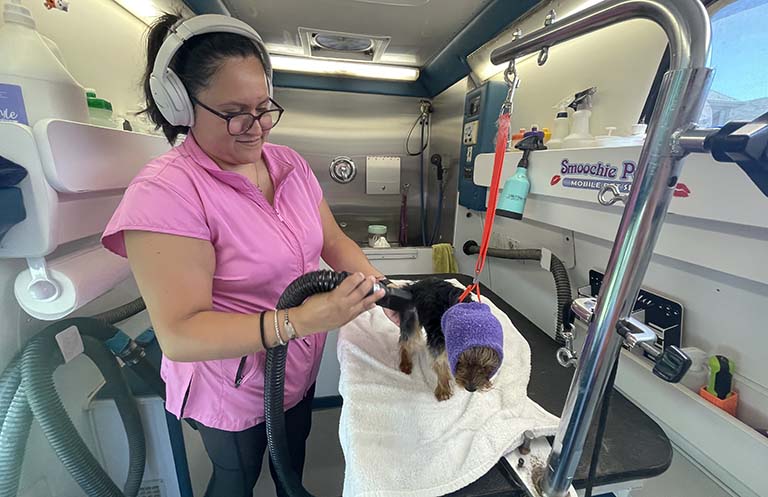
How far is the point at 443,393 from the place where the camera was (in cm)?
78

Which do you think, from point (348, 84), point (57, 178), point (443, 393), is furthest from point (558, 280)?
point (348, 84)

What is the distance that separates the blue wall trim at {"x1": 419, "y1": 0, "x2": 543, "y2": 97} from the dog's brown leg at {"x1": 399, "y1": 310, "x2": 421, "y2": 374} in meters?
1.21

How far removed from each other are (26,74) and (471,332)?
1095mm

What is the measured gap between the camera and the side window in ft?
2.47

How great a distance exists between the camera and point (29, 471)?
0.86 m

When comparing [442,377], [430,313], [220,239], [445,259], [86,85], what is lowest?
[445,259]

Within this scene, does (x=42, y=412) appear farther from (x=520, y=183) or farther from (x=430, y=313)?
(x=520, y=183)

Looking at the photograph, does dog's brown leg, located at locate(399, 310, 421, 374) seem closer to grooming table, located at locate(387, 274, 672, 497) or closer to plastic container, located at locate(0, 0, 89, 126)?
grooming table, located at locate(387, 274, 672, 497)

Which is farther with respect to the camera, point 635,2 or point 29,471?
point 29,471

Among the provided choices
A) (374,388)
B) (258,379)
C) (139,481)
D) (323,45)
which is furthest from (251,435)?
(323,45)

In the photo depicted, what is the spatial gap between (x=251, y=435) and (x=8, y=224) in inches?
28.5

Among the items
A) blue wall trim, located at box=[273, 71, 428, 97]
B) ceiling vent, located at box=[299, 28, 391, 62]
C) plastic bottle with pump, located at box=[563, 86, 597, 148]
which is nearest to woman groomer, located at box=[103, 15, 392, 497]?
plastic bottle with pump, located at box=[563, 86, 597, 148]

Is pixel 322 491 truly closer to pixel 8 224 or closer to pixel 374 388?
pixel 374 388

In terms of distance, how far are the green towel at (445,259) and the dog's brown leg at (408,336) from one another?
4.30 feet
